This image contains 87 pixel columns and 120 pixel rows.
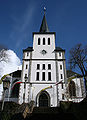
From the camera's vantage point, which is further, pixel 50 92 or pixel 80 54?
pixel 50 92

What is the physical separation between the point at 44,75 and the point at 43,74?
336 mm

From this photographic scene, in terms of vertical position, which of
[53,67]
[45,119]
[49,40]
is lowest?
[45,119]

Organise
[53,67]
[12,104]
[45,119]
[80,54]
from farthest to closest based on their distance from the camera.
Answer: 1. [53,67]
2. [80,54]
3. [12,104]
4. [45,119]

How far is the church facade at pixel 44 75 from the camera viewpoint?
23.6 m

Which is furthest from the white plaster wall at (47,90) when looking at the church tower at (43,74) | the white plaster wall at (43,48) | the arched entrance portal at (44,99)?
the white plaster wall at (43,48)

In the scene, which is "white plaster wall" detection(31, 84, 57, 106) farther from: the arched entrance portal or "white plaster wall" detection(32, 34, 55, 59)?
"white plaster wall" detection(32, 34, 55, 59)

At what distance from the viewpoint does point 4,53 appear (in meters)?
22.2

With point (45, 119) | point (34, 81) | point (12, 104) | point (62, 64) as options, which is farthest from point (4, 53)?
point (45, 119)

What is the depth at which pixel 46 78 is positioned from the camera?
25.5 metres

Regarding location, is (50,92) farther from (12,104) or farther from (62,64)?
(12,104)

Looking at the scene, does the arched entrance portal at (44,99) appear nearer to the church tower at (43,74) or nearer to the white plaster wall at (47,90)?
the church tower at (43,74)

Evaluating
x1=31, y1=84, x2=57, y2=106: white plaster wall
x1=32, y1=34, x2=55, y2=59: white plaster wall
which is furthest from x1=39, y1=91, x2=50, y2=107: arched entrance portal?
x1=32, y1=34, x2=55, y2=59: white plaster wall

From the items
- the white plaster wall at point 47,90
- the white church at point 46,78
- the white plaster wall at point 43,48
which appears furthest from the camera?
the white plaster wall at point 43,48

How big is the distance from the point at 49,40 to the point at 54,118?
24.2 meters
